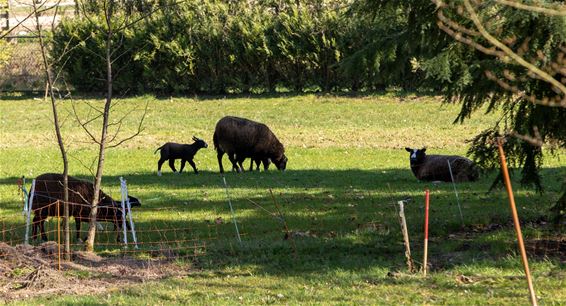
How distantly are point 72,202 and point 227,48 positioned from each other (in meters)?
31.5

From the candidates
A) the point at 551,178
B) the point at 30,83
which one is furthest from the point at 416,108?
the point at 30,83

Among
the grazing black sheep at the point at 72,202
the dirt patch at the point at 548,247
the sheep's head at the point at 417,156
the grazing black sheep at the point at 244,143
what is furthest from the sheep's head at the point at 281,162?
the dirt patch at the point at 548,247

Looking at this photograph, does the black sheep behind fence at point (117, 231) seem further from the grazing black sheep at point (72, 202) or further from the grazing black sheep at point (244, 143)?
the grazing black sheep at point (244, 143)

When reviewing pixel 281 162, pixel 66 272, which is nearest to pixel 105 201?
pixel 66 272

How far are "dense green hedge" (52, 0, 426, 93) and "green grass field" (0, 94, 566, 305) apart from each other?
6257 mm

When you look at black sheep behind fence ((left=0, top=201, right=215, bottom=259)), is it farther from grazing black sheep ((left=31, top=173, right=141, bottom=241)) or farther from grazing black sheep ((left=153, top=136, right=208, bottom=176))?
grazing black sheep ((left=153, top=136, right=208, bottom=176))

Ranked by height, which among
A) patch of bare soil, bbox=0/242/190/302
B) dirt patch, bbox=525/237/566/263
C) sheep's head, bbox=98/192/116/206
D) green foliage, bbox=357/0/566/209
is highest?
green foliage, bbox=357/0/566/209

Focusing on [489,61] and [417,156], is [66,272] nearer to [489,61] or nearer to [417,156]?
[489,61]

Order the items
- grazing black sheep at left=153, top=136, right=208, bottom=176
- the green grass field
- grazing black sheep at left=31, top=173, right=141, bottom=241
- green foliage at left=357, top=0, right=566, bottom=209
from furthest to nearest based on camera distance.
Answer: grazing black sheep at left=153, top=136, right=208, bottom=176, grazing black sheep at left=31, top=173, right=141, bottom=241, green foliage at left=357, top=0, right=566, bottom=209, the green grass field

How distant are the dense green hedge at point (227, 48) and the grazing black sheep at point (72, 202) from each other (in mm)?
28559

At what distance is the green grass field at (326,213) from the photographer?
1148 centimetres

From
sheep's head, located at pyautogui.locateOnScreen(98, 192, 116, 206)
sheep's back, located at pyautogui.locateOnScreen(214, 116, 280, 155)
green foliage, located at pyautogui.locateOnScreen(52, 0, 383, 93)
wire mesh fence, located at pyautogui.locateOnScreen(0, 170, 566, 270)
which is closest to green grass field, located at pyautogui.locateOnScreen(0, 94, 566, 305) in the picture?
wire mesh fence, located at pyautogui.locateOnScreen(0, 170, 566, 270)

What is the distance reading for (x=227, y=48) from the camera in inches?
1882

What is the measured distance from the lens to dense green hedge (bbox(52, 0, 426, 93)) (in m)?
46.2
